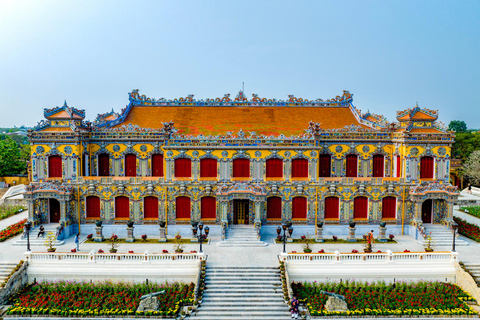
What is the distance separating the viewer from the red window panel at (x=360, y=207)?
3378 cm

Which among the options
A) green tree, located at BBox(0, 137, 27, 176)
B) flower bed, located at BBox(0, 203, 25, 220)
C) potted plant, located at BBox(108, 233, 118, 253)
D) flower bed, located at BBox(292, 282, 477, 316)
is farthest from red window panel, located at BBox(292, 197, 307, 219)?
green tree, located at BBox(0, 137, 27, 176)

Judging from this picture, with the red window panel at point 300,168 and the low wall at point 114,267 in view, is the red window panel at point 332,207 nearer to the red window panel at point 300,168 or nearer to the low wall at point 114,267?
the red window panel at point 300,168

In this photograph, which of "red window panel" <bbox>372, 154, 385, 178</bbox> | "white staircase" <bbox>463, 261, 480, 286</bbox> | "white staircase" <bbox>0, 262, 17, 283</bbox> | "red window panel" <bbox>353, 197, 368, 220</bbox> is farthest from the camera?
"red window panel" <bbox>372, 154, 385, 178</bbox>

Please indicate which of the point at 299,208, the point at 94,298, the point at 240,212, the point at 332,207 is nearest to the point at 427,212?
the point at 332,207

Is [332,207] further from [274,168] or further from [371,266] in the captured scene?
[371,266]

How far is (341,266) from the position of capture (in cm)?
2591

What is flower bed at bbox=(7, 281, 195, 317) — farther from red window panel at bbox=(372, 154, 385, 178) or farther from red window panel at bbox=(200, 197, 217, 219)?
red window panel at bbox=(372, 154, 385, 178)

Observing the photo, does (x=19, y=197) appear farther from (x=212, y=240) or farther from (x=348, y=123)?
(x=348, y=123)

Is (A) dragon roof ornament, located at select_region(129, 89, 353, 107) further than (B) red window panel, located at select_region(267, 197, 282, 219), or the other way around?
(A) dragon roof ornament, located at select_region(129, 89, 353, 107)

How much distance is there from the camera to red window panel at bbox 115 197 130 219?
33812 mm

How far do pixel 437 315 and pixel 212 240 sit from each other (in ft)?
55.7

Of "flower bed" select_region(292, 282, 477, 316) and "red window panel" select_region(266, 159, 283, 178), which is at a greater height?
"red window panel" select_region(266, 159, 283, 178)

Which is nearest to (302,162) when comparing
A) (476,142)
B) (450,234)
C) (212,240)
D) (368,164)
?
(368,164)

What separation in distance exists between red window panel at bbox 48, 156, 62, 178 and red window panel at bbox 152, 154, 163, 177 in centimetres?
821
